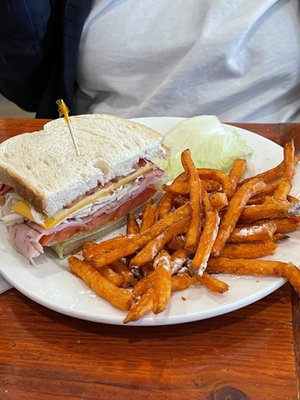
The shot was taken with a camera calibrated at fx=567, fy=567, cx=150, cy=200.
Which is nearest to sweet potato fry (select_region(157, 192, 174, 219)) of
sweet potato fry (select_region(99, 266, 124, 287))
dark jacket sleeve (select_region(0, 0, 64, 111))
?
sweet potato fry (select_region(99, 266, 124, 287))

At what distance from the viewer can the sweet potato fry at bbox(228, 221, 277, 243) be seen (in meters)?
1.29

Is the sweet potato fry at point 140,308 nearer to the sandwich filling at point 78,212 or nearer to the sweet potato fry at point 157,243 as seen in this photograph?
the sweet potato fry at point 157,243

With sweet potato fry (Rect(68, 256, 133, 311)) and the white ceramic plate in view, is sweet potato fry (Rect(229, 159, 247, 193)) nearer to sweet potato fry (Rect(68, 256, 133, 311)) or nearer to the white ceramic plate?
the white ceramic plate

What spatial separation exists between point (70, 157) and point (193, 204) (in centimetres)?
40

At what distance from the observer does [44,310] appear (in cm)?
130

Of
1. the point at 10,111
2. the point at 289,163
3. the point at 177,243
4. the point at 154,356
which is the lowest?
the point at 10,111

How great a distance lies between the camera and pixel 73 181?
56.9 inches

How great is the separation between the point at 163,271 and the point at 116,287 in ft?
0.35

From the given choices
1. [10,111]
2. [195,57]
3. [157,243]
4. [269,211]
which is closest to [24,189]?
[157,243]

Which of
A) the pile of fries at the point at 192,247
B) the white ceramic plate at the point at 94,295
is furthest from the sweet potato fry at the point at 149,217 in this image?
the white ceramic plate at the point at 94,295

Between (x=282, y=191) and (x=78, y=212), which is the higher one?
(x=282, y=191)

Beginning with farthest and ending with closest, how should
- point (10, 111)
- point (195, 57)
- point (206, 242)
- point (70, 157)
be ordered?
point (10, 111)
point (195, 57)
point (70, 157)
point (206, 242)

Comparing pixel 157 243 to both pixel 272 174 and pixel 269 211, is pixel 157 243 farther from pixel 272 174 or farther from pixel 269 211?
pixel 272 174

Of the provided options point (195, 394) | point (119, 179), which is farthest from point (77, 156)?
point (195, 394)
